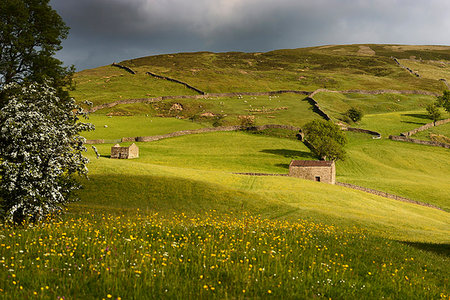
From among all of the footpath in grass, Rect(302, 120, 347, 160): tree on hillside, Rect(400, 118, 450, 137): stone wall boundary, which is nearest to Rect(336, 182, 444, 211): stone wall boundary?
Rect(302, 120, 347, 160): tree on hillside

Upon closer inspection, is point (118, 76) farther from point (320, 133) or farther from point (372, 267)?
point (372, 267)

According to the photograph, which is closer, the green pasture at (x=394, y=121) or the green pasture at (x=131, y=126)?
the green pasture at (x=131, y=126)

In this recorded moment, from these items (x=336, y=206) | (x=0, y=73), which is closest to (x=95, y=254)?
(x=0, y=73)

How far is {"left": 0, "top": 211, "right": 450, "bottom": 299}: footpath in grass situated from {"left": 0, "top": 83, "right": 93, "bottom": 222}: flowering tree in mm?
4848

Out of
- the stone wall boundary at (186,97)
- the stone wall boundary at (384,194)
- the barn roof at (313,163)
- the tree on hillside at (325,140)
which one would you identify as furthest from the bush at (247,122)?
the stone wall boundary at (384,194)

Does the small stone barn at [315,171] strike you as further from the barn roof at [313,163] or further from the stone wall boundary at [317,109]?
the stone wall boundary at [317,109]

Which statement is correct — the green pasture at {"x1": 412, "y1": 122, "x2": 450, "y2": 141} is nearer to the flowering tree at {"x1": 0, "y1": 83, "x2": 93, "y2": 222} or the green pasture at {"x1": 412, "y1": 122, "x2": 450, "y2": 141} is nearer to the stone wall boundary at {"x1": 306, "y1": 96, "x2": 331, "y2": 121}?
the stone wall boundary at {"x1": 306, "y1": 96, "x2": 331, "y2": 121}

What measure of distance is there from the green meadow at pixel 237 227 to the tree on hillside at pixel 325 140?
3.42 m

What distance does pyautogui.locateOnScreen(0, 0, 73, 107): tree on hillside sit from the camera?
3409 centimetres

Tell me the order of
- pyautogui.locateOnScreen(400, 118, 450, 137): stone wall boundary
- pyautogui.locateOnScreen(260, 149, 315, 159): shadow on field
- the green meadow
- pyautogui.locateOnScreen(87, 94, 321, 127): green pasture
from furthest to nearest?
pyautogui.locateOnScreen(87, 94, 321, 127): green pasture → pyautogui.locateOnScreen(400, 118, 450, 137): stone wall boundary → pyautogui.locateOnScreen(260, 149, 315, 159): shadow on field → the green meadow

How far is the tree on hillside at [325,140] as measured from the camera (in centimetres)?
8456

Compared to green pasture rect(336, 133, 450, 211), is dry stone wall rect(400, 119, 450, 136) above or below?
above

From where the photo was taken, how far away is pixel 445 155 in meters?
97.5

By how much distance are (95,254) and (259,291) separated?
5.19m
